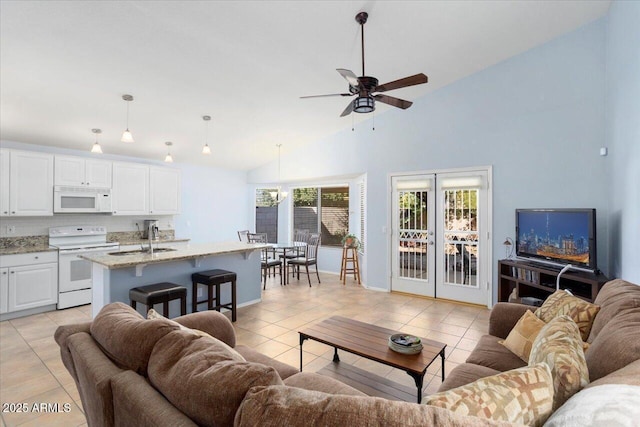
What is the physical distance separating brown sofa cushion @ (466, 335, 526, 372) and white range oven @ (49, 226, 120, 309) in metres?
4.86

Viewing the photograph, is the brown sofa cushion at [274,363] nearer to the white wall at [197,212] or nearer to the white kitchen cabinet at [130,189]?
A: the white kitchen cabinet at [130,189]

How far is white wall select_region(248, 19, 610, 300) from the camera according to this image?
12.2 feet

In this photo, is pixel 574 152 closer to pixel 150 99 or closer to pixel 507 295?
pixel 507 295

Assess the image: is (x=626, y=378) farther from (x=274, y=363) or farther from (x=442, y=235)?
(x=442, y=235)

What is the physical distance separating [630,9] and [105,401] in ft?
14.8

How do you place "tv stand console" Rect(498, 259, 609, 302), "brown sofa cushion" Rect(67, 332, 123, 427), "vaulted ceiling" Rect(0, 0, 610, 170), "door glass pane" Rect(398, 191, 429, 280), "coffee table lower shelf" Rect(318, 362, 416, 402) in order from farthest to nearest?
"door glass pane" Rect(398, 191, 429, 280)
"tv stand console" Rect(498, 259, 609, 302)
"vaulted ceiling" Rect(0, 0, 610, 170)
"coffee table lower shelf" Rect(318, 362, 416, 402)
"brown sofa cushion" Rect(67, 332, 123, 427)

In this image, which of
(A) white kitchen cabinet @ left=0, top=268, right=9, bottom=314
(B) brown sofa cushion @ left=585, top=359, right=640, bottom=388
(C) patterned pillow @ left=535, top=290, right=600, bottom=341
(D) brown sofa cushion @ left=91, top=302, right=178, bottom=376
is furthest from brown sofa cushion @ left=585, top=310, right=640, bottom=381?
(A) white kitchen cabinet @ left=0, top=268, right=9, bottom=314

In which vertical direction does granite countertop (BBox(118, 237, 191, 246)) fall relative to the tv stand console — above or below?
above

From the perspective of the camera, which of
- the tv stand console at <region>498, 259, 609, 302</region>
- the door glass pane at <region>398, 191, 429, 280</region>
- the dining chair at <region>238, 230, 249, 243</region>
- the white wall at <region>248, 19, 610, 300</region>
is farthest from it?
the dining chair at <region>238, 230, 249, 243</region>

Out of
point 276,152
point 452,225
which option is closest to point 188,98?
point 276,152

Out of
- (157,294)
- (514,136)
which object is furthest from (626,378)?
(514,136)

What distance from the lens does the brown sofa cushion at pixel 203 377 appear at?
35.8 inches

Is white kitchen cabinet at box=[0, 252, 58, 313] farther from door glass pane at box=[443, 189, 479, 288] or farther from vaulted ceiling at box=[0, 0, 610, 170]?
door glass pane at box=[443, 189, 479, 288]

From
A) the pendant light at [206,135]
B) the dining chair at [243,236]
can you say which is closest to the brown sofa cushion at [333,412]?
the pendant light at [206,135]
